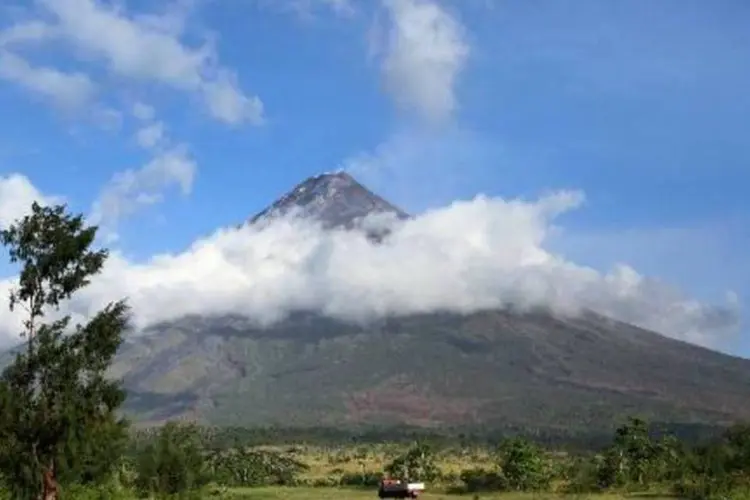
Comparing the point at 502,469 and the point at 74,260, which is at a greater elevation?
the point at 74,260

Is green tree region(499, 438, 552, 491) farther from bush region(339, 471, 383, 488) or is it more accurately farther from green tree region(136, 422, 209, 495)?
green tree region(136, 422, 209, 495)

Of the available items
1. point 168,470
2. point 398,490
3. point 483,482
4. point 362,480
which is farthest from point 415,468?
point 168,470

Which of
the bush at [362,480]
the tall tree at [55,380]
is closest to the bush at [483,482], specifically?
the bush at [362,480]

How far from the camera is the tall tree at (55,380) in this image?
1308 inches

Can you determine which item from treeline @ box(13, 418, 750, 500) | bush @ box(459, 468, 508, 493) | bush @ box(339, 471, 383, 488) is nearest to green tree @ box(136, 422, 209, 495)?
treeline @ box(13, 418, 750, 500)

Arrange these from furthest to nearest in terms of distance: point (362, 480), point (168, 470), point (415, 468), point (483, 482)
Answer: point (415, 468), point (362, 480), point (483, 482), point (168, 470)

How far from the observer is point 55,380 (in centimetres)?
3394

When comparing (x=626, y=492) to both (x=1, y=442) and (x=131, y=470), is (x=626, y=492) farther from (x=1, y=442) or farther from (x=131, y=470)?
(x=1, y=442)

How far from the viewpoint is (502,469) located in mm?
86938

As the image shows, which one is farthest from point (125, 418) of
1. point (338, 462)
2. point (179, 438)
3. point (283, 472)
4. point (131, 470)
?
point (338, 462)

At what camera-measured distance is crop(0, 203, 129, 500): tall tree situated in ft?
109

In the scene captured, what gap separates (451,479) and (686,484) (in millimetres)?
26123

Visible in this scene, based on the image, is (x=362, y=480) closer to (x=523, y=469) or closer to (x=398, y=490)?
(x=523, y=469)

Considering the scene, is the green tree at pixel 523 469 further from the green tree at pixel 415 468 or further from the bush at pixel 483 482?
the green tree at pixel 415 468
